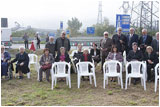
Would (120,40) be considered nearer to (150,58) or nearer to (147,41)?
(147,41)

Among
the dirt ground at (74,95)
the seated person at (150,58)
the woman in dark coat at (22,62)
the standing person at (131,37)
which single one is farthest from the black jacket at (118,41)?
the woman in dark coat at (22,62)

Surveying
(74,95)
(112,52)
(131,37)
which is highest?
(131,37)

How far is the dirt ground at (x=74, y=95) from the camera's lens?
508cm

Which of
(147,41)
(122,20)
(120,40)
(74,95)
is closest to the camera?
(74,95)

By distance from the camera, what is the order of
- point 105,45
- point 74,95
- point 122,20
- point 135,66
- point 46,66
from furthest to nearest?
point 122,20, point 105,45, point 46,66, point 135,66, point 74,95

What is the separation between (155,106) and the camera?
15.7ft

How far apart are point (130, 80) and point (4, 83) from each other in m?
4.15

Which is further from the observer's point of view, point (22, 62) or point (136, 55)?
point (22, 62)

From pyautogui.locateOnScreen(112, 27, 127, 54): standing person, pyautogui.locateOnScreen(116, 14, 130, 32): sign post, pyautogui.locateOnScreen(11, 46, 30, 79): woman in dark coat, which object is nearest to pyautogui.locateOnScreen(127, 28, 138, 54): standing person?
pyautogui.locateOnScreen(112, 27, 127, 54): standing person

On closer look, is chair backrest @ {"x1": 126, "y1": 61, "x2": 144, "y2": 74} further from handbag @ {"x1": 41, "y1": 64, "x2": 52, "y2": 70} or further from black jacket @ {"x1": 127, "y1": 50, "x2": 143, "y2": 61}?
handbag @ {"x1": 41, "y1": 64, "x2": 52, "y2": 70}

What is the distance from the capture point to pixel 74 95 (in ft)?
18.7

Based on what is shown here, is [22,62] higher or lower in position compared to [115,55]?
lower

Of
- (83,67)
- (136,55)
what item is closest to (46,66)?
(83,67)

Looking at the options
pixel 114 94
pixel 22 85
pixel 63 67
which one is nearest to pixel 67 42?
pixel 63 67
